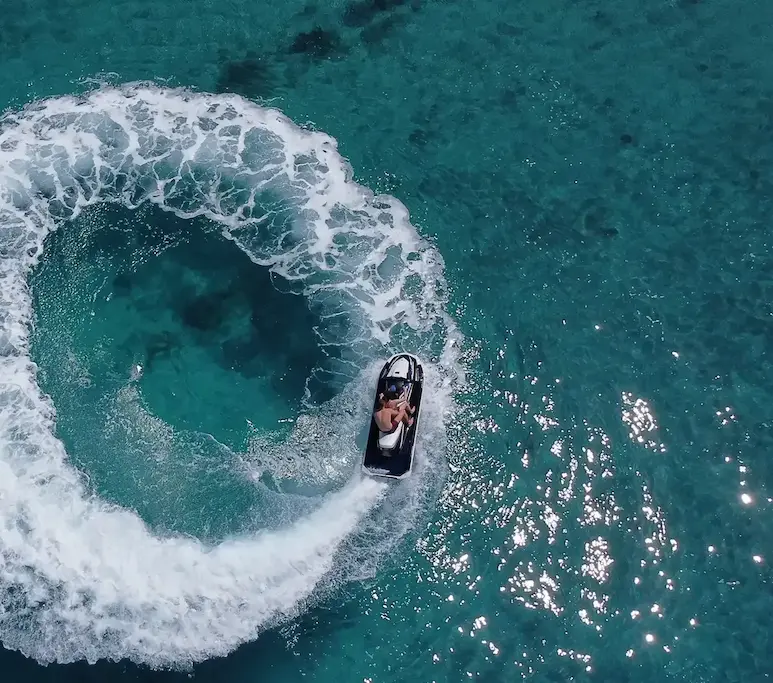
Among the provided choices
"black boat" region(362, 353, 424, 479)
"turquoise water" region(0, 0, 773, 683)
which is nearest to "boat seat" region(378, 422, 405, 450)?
"black boat" region(362, 353, 424, 479)

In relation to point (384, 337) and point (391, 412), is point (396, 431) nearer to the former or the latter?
point (391, 412)

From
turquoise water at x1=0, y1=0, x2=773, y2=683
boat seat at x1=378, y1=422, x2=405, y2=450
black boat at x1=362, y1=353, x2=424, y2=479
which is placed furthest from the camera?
black boat at x1=362, y1=353, x2=424, y2=479

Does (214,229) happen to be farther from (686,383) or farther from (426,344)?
(686,383)

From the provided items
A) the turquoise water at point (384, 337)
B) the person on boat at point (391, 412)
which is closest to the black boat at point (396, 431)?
the person on boat at point (391, 412)

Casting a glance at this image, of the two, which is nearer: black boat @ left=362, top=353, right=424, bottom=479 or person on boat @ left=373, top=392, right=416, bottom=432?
person on boat @ left=373, top=392, right=416, bottom=432

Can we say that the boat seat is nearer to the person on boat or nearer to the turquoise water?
the person on boat

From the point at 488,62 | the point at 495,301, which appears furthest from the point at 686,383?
the point at 488,62

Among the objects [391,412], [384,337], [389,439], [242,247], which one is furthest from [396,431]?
[242,247]
